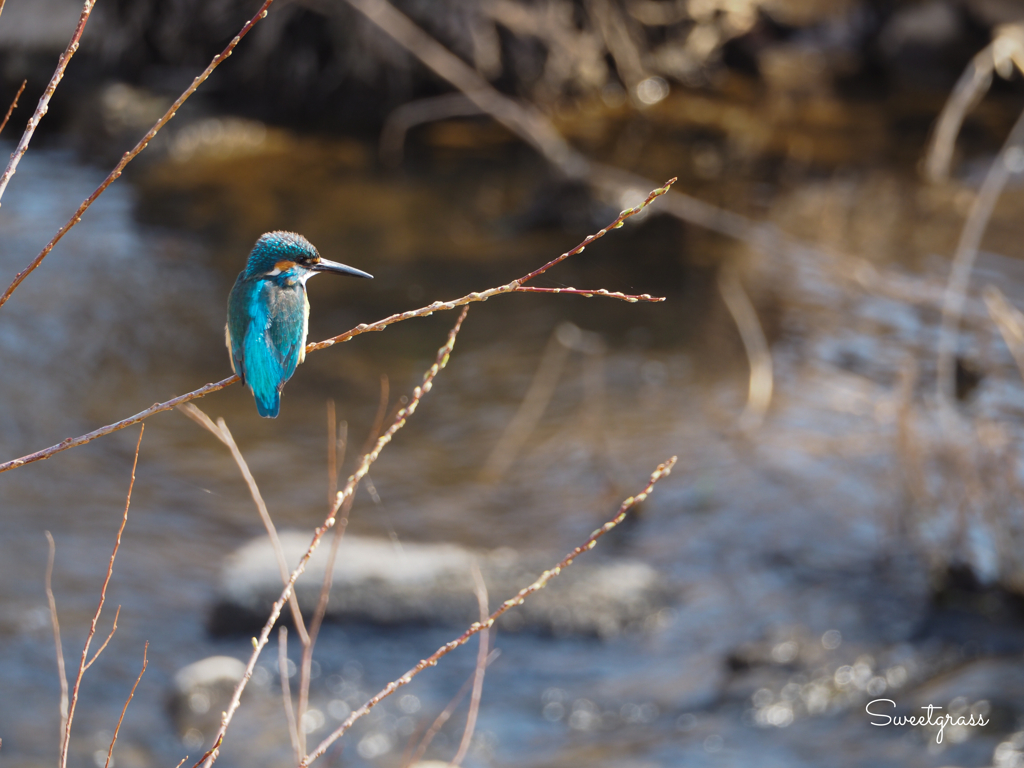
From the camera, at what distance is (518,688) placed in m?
3.88

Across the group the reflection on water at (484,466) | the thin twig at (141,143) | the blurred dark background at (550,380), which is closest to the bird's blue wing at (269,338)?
the thin twig at (141,143)

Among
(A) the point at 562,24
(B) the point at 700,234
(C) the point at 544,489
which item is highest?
(A) the point at 562,24

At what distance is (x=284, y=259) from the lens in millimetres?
2006

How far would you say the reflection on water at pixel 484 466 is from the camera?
373cm

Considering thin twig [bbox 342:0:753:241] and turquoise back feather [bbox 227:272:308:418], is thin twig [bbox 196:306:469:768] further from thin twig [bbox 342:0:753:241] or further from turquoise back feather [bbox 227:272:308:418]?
thin twig [bbox 342:0:753:241]

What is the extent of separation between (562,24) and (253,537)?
289 inches

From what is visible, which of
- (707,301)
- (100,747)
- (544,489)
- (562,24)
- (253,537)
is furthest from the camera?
(562,24)

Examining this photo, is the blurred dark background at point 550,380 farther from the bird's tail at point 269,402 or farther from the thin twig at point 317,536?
the thin twig at point 317,536

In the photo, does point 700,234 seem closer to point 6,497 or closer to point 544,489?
point 544,489

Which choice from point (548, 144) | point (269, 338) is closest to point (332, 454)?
point (269, 338)

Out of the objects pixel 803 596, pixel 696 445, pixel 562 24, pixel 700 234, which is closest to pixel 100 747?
pixel 803 596

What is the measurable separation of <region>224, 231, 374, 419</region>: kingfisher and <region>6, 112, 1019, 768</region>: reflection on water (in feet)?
6.85

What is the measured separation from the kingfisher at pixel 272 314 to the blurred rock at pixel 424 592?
2.24 m

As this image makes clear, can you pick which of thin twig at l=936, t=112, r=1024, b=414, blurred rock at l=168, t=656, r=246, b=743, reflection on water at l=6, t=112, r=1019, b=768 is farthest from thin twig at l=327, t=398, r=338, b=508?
thin twig at l=936, t=112, r=1024, b=414
